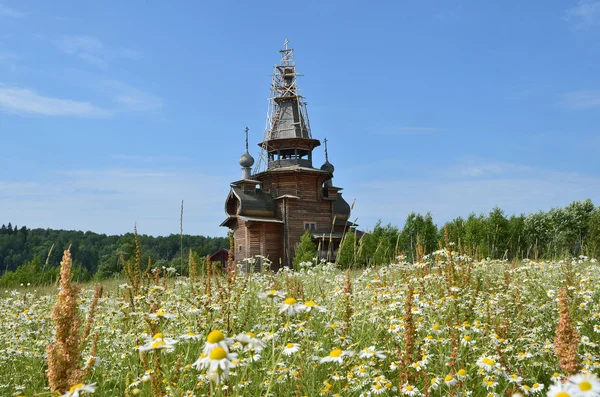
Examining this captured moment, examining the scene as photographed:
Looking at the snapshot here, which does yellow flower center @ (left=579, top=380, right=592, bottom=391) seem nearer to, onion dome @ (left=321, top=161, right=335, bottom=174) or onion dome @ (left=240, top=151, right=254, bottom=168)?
onion dome @ (left=240, top=151, right=254, bottom=168)

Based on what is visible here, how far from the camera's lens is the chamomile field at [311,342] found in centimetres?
316

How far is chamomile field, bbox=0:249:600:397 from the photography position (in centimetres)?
316

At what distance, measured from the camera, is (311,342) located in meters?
5.14

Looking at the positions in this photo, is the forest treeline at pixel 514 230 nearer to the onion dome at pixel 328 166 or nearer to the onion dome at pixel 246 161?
the onion dome at pixel 328 166

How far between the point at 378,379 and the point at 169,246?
105 metres

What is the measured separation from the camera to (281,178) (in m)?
41.1

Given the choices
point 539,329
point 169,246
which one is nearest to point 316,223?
point 539,329

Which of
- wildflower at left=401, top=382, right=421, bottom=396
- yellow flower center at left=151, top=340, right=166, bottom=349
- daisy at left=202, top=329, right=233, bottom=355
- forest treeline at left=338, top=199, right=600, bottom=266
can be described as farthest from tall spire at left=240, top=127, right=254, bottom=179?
daisy at left=202, top=329, right=233, bottom=355

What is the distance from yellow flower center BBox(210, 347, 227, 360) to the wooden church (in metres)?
35.1

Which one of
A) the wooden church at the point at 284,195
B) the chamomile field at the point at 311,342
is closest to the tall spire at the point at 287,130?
the wooden church at the point at 284,195

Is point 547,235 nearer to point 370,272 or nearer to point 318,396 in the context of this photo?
point 370,272

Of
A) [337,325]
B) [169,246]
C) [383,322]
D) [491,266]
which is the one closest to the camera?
[337,325]

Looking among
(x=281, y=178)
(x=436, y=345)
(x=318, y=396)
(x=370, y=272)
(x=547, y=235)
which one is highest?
(x=281, y=178)

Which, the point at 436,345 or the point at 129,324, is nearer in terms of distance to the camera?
the point at 436,345
